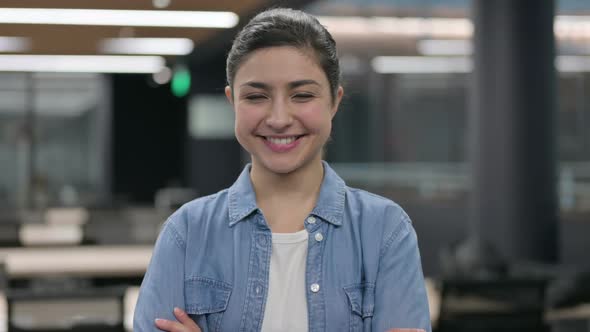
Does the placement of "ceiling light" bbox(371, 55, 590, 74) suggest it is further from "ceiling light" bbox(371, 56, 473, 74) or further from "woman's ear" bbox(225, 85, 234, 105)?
"woman's ear" bbox(225, 85, 234, 105)

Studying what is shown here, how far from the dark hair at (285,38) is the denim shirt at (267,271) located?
0.23 meters

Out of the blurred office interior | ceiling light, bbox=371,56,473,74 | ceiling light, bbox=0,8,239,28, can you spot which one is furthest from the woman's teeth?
ceiling light, bbox=371,56,473,74

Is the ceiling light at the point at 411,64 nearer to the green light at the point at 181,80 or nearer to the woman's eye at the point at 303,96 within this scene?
the green light at the point at 181,80

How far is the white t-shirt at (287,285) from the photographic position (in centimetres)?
151

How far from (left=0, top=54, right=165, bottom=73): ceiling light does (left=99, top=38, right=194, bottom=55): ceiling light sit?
65 cm

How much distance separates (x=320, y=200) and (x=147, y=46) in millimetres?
9025

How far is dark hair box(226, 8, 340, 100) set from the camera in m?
1.49

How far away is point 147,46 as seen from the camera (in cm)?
1034

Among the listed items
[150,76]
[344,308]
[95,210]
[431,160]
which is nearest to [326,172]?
[344,308]

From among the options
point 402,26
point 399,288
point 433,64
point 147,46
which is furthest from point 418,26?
point 399,288

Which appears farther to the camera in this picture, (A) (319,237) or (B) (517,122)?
(B) (517,122)

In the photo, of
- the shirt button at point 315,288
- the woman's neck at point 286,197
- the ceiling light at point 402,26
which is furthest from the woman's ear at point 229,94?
the ceiling light at point 402,26

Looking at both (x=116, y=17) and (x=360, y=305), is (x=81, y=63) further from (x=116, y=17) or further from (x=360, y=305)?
(x=360, y=305)

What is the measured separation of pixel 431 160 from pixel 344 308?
14.5m
